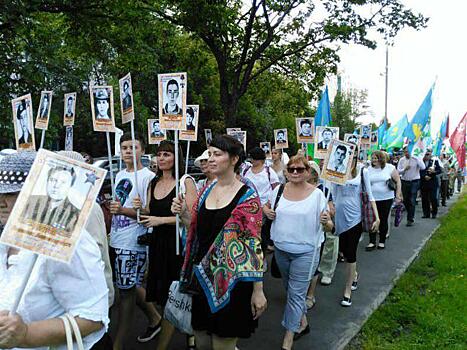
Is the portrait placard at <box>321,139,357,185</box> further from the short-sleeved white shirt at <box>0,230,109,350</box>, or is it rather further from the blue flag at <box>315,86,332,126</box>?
the blue flag at <box>315,86,332,126</box>

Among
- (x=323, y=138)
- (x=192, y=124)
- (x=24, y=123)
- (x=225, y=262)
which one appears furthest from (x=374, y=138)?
(x=225, y=262)

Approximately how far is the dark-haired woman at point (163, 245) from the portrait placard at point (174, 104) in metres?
0.49

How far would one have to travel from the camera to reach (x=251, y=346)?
14.2 feet

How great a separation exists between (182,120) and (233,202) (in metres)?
1.70

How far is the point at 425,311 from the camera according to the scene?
518cm

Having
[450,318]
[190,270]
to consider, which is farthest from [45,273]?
[450,318]

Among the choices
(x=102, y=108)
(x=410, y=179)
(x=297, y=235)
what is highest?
(x=102, y=108)

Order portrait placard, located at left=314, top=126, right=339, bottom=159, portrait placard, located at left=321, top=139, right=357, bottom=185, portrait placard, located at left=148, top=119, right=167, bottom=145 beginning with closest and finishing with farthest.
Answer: portrait placard, located at left=321, top=139, right=357, bottom=185, portrait placard, located at left=314, top=126, right=339, bottom=159, portrait placard, located at left=148, top=119, right=167, bottom=145

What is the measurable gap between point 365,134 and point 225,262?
8282 millimetres

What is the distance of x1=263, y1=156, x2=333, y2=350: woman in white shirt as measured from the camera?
4.15m

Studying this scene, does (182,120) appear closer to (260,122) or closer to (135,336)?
(135,336)

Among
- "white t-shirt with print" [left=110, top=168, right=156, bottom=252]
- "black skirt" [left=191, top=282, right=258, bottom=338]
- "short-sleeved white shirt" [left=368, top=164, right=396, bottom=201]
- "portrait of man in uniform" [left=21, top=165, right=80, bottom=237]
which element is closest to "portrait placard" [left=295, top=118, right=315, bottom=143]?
"short-sleeved white shirt" [left=368, top=164, right=396, bottom=201]

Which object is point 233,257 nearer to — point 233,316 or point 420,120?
point 233,316

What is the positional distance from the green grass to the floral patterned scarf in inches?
80.9
